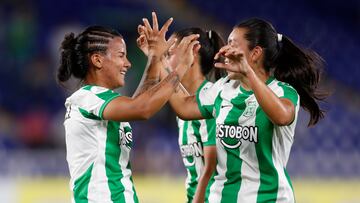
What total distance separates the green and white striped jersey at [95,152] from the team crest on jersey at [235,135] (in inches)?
21.2

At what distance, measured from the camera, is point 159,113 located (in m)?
11.5

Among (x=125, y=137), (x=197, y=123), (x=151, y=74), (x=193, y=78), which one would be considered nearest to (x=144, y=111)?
(x=125, y=137)

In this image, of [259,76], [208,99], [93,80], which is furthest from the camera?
[208,99]

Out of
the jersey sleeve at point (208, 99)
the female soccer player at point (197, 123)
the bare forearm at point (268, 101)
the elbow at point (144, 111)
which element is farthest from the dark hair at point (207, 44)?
the bare forearm at point (268, 101)

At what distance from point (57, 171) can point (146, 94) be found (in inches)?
222

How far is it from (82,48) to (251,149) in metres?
1.09

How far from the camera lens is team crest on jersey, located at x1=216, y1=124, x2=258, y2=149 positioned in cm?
435

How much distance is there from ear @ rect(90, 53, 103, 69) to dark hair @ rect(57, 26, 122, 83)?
0.02 meters

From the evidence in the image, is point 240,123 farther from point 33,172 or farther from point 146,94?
point 33,172

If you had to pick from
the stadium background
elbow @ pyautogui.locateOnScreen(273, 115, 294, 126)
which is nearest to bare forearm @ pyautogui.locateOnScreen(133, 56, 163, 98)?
elbow @ pyautogui.locateOnScreen(273, 115, 294, 126)

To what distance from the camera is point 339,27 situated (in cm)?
1418

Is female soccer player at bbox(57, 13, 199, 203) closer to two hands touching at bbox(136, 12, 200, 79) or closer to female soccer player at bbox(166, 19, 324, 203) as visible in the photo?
two hands touching at bbox(136, 12, 200, 79)

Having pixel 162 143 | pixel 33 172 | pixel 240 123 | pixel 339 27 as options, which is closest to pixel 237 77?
pixel 240 123

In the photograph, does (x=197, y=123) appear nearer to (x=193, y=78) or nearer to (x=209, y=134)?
(x=209, y=134)
